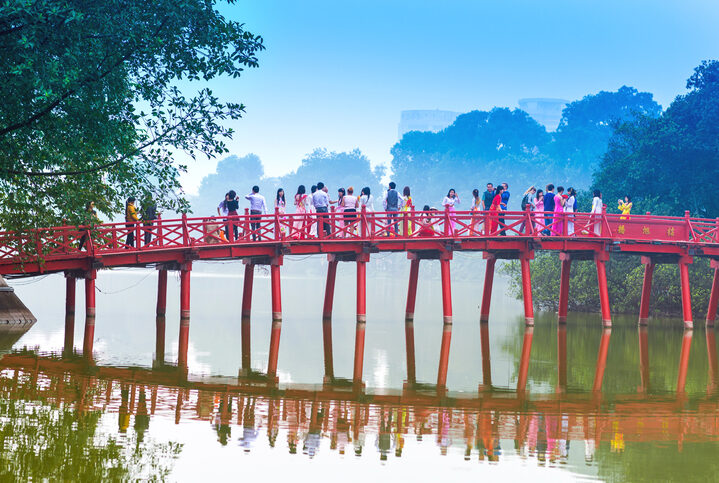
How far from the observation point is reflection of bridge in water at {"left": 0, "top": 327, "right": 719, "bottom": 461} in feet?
38.6

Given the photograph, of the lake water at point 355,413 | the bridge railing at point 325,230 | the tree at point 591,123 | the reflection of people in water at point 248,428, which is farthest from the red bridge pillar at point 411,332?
the tree at point 591,123

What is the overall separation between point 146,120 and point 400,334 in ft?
36.4

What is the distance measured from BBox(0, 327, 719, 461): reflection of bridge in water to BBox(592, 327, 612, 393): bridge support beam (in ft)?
0.82

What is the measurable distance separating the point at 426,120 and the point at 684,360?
140562mm

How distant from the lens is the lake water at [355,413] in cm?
1026

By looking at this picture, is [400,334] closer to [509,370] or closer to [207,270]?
[509,370]

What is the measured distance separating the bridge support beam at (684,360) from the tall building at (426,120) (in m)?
130

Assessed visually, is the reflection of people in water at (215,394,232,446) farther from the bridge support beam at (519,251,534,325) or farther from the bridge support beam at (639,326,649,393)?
the bridge support beam at (519,251,534,325)

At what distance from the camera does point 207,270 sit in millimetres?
112812

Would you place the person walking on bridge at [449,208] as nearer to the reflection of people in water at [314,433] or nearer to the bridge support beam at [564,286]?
the bridge support beam at [564,286]

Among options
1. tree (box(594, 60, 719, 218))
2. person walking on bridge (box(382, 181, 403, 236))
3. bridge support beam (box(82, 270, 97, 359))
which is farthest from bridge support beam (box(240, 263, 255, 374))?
tree (box(594, 60, 719, 218))

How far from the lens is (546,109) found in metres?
149

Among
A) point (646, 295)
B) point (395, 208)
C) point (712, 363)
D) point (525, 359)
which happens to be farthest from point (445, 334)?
point (646, 295)

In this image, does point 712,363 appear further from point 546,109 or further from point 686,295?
point 546,109
